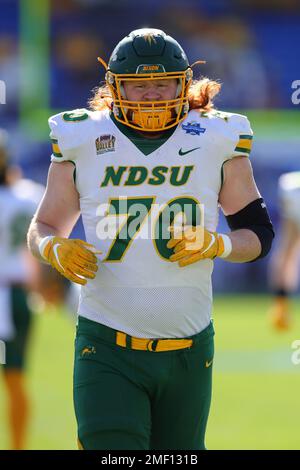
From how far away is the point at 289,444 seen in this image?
18.4 ft

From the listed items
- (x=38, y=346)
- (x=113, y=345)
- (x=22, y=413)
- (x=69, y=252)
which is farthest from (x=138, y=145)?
(x=38, y=346)

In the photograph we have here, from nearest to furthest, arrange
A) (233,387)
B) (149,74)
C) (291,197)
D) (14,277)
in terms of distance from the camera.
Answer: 1. (149,74)
2. (14,277)
3. (291,197)
4. (233,387)

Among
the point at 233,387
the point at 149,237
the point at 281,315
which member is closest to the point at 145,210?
the point at 149,237

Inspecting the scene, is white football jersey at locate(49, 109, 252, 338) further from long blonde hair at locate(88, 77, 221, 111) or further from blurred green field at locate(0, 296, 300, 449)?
blurred green field at locate(0, 296, 300, 449)

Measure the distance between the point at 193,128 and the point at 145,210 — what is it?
306mm

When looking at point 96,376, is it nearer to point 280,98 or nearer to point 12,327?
point 12,327

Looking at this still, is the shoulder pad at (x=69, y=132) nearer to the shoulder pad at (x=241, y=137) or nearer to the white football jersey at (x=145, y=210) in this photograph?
the white football jersey at (x=145, y=210)

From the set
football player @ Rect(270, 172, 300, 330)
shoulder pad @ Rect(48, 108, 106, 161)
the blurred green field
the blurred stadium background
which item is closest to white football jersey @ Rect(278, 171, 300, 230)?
football player @ Rect(270, 172, 300, 330)

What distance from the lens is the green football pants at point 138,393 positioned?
9.92 feet

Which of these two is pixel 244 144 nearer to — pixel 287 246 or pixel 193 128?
pixel 193 128

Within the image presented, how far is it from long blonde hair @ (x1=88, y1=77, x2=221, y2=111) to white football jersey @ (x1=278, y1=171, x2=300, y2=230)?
8.16 ft

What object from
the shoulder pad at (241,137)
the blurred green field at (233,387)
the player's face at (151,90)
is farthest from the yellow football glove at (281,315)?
the player's face at (151,90)

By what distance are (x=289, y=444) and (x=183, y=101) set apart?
115 inches

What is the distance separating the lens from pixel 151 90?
318cm
